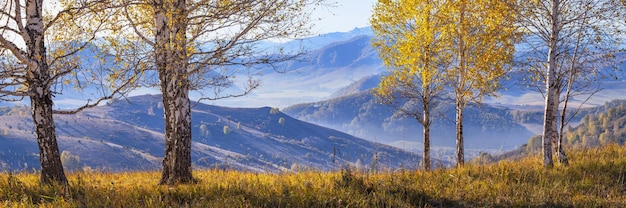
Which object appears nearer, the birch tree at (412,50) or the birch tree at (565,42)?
the birch tree at (565,42)

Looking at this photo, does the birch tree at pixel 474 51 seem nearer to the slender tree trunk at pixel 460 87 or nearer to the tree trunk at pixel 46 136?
the slender tree trunk at pixel 460 87

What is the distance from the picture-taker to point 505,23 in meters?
13.9

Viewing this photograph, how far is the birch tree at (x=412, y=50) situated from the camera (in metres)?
17.9

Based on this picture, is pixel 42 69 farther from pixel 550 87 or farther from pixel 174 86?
pixel 550 87

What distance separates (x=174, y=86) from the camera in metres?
10.2

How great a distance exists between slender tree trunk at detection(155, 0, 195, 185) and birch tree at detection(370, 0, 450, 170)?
31.8 ft

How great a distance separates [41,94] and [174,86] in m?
2.48

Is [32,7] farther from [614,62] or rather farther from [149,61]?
[614,62]

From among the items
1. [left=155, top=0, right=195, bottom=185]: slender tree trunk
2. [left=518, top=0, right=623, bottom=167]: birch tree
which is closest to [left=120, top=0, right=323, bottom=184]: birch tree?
[left=155, top=0, right=195, bottom=185]: slender tree trunk

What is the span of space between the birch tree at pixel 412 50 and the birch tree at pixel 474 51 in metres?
0.54

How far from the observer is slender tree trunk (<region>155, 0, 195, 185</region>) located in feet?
31.2

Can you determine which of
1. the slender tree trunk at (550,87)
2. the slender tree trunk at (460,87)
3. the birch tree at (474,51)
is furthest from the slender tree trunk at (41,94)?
the slender tree trunk at (460,87)

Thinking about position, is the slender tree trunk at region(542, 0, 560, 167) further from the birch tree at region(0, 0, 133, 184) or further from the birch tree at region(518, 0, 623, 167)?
the birch tree at region(0, 0, 133, 184)

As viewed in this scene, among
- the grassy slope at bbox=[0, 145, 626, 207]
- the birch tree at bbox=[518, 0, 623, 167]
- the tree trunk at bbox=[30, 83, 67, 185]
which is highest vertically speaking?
the birch tree at bbox=[518, 0, 623, 167]
